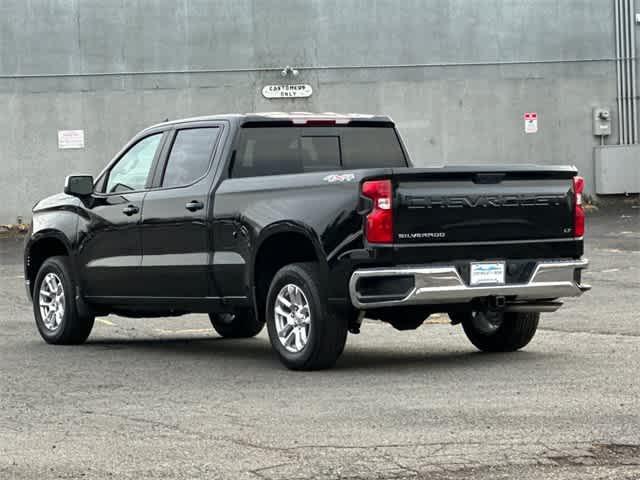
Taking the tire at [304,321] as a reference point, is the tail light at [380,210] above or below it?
above

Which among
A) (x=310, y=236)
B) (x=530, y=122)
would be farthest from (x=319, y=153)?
(x=530, y=122)

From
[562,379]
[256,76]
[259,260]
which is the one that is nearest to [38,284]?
[259,260]

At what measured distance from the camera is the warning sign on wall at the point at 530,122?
104 feet

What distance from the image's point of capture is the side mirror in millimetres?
12945

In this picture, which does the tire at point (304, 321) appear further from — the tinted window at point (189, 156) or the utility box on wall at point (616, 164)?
the utility box on wall at point (616, 164)

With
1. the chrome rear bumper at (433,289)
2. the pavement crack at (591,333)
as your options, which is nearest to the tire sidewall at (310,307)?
the chrome rear bumper at (433,289)

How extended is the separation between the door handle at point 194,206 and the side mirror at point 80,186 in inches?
55.9

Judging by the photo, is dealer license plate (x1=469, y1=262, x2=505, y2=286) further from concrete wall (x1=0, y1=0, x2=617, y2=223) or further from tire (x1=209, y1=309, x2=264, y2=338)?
concrete wall (x1=0, y1=0, x2=617, y2=223)

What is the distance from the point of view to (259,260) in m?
11.3

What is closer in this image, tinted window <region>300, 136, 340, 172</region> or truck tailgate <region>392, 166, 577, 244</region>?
truck tailgate <region>392, 166, 577, 244</region>

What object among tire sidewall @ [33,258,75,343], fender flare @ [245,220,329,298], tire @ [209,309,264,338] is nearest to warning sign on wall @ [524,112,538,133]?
tire @ [209,309,264,338]

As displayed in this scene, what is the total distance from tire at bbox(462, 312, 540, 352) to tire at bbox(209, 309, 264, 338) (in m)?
2.57

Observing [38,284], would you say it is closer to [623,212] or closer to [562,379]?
[562,379]

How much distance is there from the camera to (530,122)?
31.9 metres
